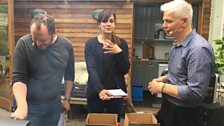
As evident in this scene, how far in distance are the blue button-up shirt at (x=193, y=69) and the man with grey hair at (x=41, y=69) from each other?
86 cm

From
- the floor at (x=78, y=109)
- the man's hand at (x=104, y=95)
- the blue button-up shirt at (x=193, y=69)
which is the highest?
the blue button-up shirt at (x=193, y=69)

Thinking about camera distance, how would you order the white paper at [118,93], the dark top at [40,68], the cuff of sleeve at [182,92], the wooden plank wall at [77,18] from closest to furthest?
the cuff of sleeve at [182,92] < the dark top at [40,68] < the white paper at [118,93] < the wooden plank wall at [77,18]

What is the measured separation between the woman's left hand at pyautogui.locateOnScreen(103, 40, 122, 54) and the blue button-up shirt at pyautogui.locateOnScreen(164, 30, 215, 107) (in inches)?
22.7

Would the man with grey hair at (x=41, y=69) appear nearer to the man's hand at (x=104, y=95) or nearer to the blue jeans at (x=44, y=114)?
the blue jeans at (x=44, y=114)

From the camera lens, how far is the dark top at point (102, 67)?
7.02 ft

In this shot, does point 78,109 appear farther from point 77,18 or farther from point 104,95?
point 104,95

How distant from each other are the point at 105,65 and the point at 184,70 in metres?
0.76

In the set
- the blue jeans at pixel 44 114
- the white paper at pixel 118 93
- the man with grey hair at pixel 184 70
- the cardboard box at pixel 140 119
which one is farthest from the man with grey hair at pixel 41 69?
the man with grey hair at pixel 184 70

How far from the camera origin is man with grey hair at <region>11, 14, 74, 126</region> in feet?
5.66

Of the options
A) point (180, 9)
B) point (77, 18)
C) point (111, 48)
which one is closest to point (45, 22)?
point (111, 48)

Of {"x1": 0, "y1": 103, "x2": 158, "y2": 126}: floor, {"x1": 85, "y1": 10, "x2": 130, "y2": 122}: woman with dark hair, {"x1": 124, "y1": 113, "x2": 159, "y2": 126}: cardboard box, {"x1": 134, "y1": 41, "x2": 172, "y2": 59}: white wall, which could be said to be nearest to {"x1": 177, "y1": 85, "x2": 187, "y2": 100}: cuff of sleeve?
{"x1": 124, "y1": 113, "x2": 159, "y2": 126}: cardboard box

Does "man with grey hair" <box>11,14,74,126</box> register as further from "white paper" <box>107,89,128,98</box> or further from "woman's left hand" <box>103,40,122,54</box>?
"white paper" <box>107,89,128,98</box>

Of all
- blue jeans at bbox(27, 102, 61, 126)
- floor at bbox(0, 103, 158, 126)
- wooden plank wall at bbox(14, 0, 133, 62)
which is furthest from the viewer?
wooden plank wall at bbox(14, 0, 133, 62)

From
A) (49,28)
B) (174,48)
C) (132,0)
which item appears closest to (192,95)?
(174,48)
